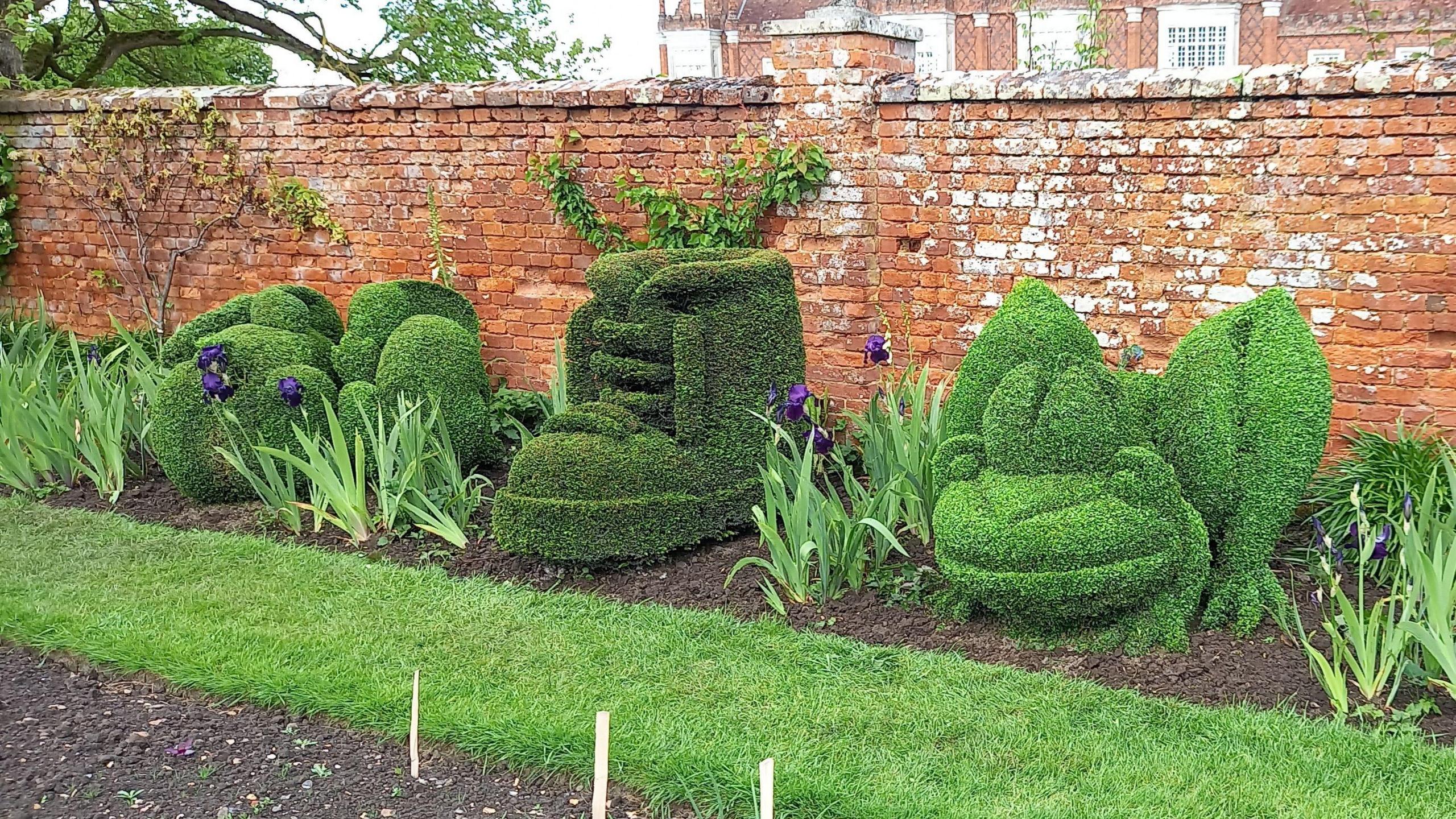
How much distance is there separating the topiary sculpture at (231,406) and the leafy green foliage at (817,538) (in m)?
2.45

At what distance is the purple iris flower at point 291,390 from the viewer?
229 inches

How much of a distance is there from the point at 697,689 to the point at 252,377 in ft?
10.5

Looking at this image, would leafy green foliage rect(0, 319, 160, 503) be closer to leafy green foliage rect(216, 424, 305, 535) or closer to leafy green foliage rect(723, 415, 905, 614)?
leafy green foliage rect(216, 424, 305, 535)

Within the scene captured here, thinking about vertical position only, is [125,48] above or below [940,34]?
below

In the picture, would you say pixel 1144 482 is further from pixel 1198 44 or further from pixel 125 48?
pixel 1198 44

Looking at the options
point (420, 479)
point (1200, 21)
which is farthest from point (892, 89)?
point (1200, 21)

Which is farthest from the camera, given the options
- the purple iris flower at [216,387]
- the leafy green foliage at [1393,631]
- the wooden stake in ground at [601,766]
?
the purple iris flower at [216,387]

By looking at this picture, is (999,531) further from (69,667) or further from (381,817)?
(69,667)

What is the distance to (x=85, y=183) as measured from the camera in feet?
30.3

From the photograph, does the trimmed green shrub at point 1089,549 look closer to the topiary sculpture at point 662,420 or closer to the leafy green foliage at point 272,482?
the topiary sculpture at point 662,420

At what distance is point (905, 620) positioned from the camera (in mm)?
4652

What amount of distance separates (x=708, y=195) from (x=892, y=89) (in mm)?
1177

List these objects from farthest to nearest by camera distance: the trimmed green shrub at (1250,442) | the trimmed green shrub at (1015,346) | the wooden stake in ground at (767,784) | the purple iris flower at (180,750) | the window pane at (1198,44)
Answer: the window pane at (1198,44), the trimmed green shrub at (1015,346), the trimmed green shrub at (1250,442), the purple iris flower at (180,750), the wooden stake in ground at (767,784)

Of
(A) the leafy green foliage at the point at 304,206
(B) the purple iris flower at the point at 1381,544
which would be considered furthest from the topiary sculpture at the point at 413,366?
(B) the purple iris flower at the point at 1381,544
